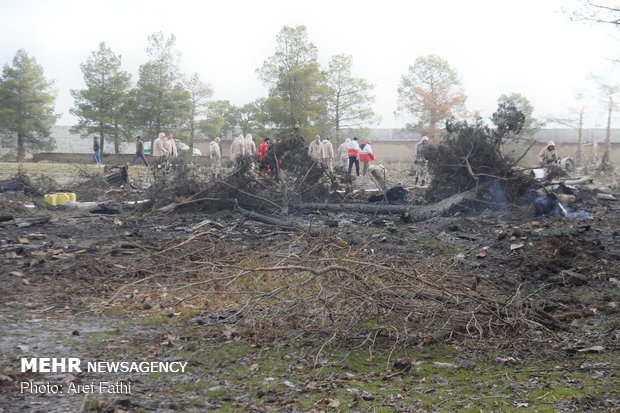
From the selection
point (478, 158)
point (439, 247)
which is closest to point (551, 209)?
point (478, 158)

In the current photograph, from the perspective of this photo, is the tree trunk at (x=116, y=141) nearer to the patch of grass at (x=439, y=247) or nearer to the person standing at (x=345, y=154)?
the person standing at (x=345, y=154)

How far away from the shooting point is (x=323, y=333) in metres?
5.02

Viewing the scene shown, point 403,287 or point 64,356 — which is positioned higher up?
point 403,287

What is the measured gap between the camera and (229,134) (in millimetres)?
48906

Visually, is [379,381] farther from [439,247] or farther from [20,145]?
[20,145]

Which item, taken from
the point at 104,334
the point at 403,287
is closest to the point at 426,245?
the point at 403,287

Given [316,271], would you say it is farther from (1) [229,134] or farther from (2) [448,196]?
(1) [229,134]

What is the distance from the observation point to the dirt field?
3.86 m

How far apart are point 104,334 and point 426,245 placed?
17.3 feet

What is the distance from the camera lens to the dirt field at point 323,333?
152 inches

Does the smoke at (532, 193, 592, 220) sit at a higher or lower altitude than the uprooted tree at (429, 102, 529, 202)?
lower

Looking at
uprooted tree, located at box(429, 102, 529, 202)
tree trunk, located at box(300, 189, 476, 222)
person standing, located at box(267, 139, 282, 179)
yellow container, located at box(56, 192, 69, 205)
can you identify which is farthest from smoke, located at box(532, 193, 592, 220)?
yellow container, located at box(56, 192, 69, 205)

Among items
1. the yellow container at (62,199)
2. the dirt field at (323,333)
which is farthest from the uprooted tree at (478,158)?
the yellow container at (62,199)

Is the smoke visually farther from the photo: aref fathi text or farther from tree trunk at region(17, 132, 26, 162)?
tree trunk at region(17, 132, 26, 162)
